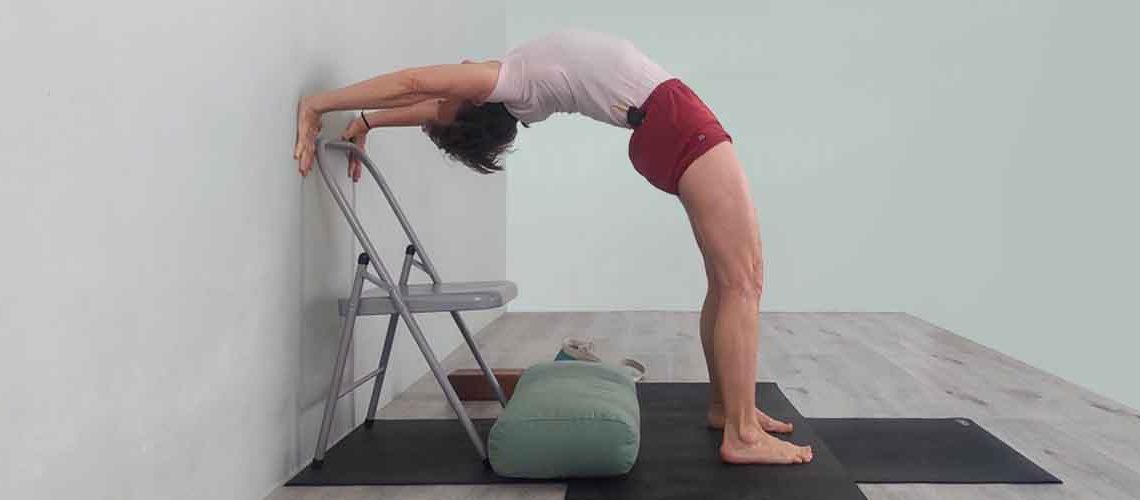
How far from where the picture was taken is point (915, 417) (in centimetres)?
381

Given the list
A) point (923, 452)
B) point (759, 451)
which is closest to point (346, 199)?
point (759, 451)

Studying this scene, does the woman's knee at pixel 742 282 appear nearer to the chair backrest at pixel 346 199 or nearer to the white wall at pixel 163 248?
the chair backrest at pixel 346 199

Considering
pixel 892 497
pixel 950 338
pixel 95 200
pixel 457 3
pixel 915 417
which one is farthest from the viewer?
pixel 950 338

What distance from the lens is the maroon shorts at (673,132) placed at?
318 cm

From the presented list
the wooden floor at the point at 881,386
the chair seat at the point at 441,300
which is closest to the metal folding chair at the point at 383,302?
the chair seat at the point at 441,300

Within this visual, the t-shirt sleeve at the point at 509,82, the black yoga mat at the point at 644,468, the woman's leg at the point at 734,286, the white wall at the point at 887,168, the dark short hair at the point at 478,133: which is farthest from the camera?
the white wall at the point at 887,168

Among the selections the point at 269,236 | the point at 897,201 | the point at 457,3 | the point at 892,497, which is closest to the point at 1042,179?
the point at 897,201

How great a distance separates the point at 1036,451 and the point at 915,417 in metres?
0.51

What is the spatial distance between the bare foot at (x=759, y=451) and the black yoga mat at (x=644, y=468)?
0.03m

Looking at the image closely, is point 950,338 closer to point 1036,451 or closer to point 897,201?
point 897,201

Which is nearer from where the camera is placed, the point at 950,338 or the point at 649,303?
the point at 950,338

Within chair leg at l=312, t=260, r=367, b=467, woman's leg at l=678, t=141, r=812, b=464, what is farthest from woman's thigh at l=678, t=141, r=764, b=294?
chair leg at l=312, t=260, r=367, b=467

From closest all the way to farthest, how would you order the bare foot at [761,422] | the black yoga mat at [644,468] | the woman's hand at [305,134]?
the black yoga mat at [644,468] → the woman's hand at [305,134] → the bare foot at [761,422]

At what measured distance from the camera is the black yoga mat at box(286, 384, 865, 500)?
2.81m
